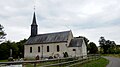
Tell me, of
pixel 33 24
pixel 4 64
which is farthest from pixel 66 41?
pixel 4 64

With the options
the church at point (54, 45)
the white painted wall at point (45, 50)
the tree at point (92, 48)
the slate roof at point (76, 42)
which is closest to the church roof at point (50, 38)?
the church at point (54, 45)

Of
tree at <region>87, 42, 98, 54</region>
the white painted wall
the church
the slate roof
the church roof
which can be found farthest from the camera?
tree at <region>87, 42, 98, 54</region>

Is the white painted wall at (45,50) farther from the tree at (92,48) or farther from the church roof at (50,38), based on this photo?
the tree at (92,48)

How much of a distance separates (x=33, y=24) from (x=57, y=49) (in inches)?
561

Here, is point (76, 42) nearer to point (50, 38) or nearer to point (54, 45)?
point (54, 45)

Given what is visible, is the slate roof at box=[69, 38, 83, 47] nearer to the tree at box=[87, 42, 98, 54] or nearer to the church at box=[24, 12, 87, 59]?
the church at box=[24, 12, 87, 59]

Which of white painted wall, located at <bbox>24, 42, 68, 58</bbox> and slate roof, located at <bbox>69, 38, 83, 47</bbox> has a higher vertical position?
slate roof, located at <bbox>69, 38, 83, 47</bbox>

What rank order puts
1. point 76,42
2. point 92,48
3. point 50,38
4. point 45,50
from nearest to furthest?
1. point 76,42
2. point 50,38
3. point 45,50
4. point 92,48

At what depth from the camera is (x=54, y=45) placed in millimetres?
61281

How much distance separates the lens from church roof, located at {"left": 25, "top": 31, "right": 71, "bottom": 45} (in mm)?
60344

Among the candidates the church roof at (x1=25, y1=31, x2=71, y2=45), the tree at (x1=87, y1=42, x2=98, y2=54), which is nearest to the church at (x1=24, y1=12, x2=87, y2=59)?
the church roof at (x1=25, y1=31, x2=71, y2=45)

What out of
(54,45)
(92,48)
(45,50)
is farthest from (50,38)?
(92,48)

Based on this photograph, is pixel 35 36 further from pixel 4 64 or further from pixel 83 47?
pixel 4 64

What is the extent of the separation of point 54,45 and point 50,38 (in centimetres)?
287
